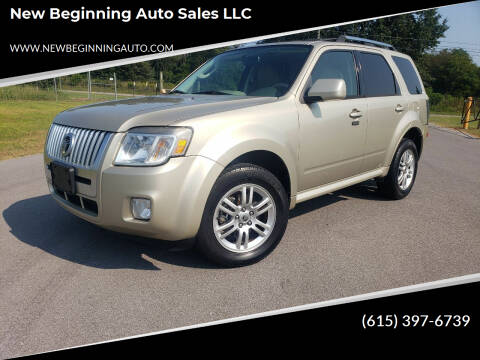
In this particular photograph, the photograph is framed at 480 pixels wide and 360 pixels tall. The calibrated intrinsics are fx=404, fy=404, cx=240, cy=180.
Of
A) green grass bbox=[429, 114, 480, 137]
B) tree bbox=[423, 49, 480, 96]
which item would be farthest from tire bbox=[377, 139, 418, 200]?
tree bbox=[423, 49, 480, 96]

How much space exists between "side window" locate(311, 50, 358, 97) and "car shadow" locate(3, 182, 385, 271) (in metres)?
1.60

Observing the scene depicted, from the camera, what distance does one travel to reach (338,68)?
444cm

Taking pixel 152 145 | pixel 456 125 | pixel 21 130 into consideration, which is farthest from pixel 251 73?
pixel 456 125

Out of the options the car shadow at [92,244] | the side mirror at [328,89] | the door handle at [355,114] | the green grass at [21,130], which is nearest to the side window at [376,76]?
the door handle at [355,114]

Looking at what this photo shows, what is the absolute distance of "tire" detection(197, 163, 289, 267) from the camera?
3240mm

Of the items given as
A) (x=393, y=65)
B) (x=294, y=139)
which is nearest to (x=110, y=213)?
(x=294, y=139)

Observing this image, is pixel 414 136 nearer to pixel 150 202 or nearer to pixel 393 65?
pixel 393 65

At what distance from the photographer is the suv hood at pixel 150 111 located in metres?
3.08

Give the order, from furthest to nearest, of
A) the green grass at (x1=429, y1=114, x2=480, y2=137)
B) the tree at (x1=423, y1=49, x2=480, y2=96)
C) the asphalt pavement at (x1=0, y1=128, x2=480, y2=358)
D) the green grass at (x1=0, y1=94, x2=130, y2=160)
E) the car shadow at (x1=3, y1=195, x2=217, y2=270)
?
the tree at (x1=423, y1=49, x2=480, y2=96)
the green grass at (x1=429, y1=114, x2=480, y2=137)
the green grass at (x1=0, y1=94, x2=130, y2=160)
the car shadow at (x1=3, y1=195, x2=217, y2=270)
the asphalt pavement at (x1=0, y1=128, x2=480, y2=358)

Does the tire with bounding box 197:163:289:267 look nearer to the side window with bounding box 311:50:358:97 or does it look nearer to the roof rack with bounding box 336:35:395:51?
the side window with bounding box 311:50:358:97

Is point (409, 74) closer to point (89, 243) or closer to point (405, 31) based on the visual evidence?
point (89, 243)

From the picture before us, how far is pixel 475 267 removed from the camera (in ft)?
11.5

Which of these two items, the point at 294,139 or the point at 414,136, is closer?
the point at 294,139

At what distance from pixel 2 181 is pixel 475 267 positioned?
21.5 ft
